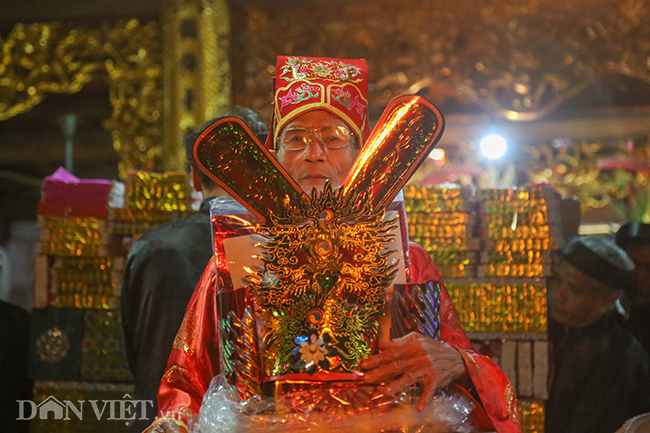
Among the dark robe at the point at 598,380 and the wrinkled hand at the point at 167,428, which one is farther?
the dark robe at the point at 598,380

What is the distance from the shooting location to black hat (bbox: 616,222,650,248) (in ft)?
8.58

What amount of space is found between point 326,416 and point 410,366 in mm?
190

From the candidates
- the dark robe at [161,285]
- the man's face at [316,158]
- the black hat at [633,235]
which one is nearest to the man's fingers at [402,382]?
the man's face at [316,158]

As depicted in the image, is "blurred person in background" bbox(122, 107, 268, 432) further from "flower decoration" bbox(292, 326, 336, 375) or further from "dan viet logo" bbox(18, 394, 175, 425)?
"flower decoration" bbox(292, 326, 336, 375)

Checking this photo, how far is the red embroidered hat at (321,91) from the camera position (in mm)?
1521

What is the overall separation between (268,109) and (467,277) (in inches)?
96.6

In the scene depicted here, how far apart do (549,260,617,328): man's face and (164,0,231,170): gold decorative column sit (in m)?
2.68

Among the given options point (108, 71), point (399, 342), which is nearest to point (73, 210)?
point (399, 342)

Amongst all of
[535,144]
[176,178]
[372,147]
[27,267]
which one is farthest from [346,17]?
[27,267]

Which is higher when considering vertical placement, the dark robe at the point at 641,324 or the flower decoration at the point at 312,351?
the flower decoration at the point at 312,351

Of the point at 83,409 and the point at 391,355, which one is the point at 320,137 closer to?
the point at 391,355

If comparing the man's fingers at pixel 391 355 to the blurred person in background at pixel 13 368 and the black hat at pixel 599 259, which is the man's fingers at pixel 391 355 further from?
the blurred person in background at pixel 13 368

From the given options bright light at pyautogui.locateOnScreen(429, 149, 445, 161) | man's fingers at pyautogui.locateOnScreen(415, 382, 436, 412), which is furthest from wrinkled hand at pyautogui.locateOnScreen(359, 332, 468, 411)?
bright light at pyautogui.locateOnScreen(429, 149, 445, 161)

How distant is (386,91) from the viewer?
176 inches
